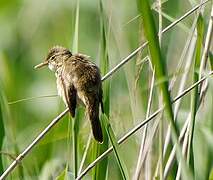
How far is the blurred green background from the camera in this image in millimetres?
2608

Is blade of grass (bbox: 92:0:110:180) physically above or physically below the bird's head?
below

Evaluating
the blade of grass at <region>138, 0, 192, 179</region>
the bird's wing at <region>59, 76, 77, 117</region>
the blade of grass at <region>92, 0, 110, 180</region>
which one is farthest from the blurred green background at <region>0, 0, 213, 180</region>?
the blade of grass at <region>138, 0, 192, 179</region>

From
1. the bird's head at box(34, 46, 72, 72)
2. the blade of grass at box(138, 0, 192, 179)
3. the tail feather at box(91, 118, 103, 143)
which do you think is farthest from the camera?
the bird's head at box(34, 46, 72, 72)

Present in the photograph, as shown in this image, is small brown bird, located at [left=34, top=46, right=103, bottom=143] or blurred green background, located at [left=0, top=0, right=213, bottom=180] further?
blurred green background, located at [left=0, top=0, right=213, bottom=180]

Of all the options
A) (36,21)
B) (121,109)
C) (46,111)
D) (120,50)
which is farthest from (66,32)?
(120,50)

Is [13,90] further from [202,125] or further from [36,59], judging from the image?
[202,125]

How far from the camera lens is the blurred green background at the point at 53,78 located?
8.56 feet

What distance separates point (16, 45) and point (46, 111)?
0.40 metres

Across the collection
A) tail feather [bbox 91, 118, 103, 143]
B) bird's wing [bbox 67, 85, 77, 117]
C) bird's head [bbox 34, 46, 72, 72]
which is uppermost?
bird's head [bbox 34, 46, 72, 72]

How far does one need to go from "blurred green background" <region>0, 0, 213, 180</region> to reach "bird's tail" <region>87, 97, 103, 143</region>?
17cm

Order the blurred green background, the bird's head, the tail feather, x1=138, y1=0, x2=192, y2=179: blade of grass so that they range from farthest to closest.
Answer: the blurred green background
the bird's head
the tail feather
x1=138, y1=0, x2=192, y2=179: blade of grass

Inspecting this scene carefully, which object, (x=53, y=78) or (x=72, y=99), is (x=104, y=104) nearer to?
(x=72, y=99)

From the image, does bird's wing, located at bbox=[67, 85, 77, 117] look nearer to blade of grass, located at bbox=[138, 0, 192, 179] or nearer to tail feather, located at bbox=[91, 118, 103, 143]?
tail feather, located at bbox=[91, 118, 103, 143]

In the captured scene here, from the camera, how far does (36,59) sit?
13.1 feet
